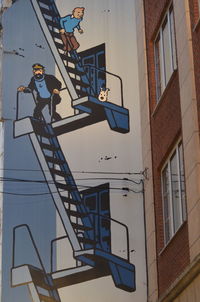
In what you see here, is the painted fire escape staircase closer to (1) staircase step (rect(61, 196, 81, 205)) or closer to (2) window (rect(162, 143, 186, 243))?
(1) staircase step (rect(61, 196, 81, 205))

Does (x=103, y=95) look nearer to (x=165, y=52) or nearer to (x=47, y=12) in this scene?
(x=47, y=12)

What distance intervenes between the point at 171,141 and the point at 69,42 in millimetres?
7044

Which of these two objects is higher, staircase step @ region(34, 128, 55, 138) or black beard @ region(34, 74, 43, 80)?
black beard @ region(34, 74, 43, 80)

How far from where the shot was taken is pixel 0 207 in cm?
2248

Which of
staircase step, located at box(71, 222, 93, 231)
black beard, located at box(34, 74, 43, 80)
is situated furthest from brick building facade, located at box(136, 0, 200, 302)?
black beard, located at box(34, 74, 43, 80)

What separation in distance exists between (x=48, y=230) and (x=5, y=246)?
126 centimetres

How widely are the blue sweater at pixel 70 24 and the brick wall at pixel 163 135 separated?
3141 mm

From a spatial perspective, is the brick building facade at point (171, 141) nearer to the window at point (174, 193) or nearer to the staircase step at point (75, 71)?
the window at point (174, 193)

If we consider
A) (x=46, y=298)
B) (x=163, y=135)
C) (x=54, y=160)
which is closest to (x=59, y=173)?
(x=54, y=160)

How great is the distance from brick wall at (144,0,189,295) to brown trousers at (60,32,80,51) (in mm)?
3067

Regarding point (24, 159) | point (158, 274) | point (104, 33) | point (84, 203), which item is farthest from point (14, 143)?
point (158, 274)

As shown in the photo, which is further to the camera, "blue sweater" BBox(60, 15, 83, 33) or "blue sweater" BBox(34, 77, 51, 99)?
"blue sweater" BBox(60, 15, 83, 33)

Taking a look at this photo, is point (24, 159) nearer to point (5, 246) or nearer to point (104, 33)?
A: point (5, 246)

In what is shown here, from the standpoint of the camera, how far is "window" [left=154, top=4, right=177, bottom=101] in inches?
760
